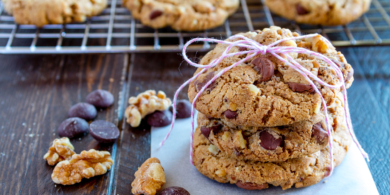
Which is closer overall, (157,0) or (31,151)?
(31,151)

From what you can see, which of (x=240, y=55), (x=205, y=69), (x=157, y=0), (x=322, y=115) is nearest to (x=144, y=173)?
(x=205, y=69)

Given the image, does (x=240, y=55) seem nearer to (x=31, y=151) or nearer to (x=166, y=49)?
(x=166, y=49)

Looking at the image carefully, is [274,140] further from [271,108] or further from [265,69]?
[265,69]

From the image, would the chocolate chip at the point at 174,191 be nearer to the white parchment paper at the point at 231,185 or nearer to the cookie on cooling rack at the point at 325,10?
the white parchment paper at the point at 231,185

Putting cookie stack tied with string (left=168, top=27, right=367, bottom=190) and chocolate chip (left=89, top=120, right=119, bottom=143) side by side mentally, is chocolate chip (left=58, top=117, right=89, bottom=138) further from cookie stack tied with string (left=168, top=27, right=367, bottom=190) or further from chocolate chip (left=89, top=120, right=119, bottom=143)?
cookie stack tied with string (left=168, top=27, right=367, bottom=190)

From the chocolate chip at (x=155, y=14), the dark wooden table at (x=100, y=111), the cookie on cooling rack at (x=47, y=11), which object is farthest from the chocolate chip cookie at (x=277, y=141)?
the cookie on cooling rack at (x=47, y=11)
